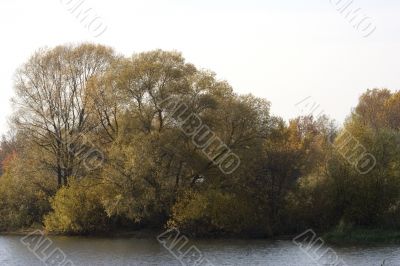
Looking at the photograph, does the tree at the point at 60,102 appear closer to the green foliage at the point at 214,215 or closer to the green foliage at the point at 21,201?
the green foliage at the point at 21,201

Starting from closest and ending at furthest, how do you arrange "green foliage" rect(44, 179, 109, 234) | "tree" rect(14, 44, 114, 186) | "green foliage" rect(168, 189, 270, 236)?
"green foliage" rect(168, 189, 270, 236)
"green foliage" rect(44, 179, 109, 234)
"tree" rect(14, 44, 114, 186)

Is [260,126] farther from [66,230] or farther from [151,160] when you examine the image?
[66,230]

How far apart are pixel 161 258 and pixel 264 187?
14672 millimetres

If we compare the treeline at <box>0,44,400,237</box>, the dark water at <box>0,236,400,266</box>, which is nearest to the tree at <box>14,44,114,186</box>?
the treeline at <box>0,44,400,237</box>

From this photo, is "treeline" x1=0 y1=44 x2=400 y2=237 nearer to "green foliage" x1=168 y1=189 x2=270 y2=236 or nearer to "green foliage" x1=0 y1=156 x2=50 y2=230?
"green foliage" x1=168 y1=189 x2=270 y2=236

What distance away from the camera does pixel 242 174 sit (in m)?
48.7

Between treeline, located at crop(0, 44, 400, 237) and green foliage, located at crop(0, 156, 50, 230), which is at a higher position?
green foliage, located at crop(0, 156, 50, 230)

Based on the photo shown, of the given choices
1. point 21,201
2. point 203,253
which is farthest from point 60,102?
point 203,253

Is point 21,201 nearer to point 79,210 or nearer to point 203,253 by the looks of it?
point 79,210

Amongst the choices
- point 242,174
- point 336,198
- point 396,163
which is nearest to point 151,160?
point 242,174

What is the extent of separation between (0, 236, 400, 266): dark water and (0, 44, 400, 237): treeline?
341 centimetres

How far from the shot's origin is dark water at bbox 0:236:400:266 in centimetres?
3509

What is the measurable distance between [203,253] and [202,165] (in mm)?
11636

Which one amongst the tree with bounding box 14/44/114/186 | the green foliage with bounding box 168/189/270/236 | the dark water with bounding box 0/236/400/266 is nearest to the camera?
the dark water with bounding box 0/236/400/266
